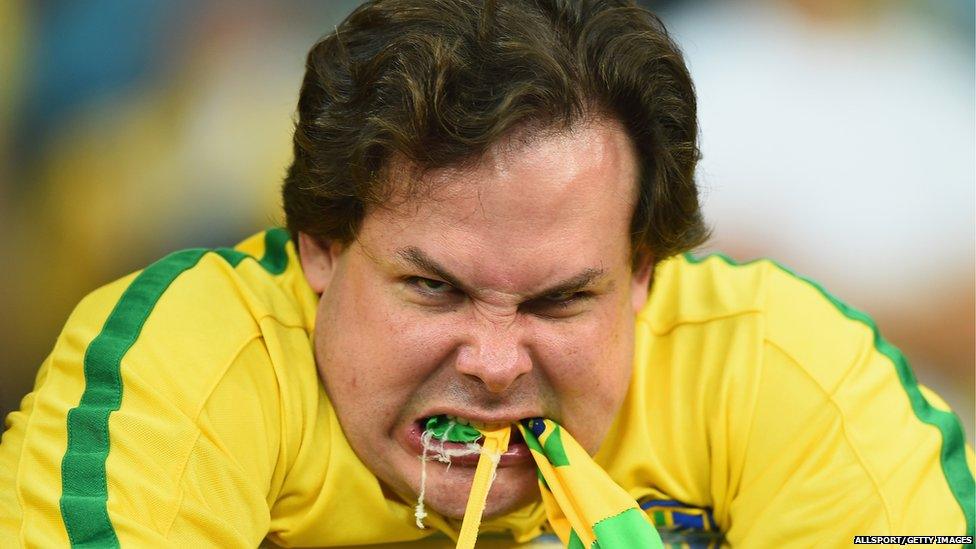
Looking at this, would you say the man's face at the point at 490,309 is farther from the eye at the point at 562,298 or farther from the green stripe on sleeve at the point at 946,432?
the green stripe on sleeve at the point at 946,432

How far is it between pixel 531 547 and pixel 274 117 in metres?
1.21

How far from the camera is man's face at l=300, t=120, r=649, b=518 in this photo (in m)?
1.27

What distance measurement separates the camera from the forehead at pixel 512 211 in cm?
126

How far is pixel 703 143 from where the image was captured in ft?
8.32

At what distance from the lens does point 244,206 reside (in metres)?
2.36

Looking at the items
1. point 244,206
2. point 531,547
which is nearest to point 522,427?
point 531,547

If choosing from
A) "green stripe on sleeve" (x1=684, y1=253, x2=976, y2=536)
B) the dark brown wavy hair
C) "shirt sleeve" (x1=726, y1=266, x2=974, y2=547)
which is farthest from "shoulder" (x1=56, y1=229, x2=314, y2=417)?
"green stripe on sleeve" (x1=684, y1=253, x2=976, y2=536)

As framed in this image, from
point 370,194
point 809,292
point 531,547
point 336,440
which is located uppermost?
point 370,194

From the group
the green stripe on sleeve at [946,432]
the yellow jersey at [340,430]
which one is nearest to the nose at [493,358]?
the yellow jersey at [340,430]

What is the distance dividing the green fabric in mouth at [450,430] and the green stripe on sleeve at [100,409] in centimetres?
35

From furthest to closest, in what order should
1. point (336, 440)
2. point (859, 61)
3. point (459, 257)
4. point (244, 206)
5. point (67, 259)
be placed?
point (859, 61) → point (244, 206) → point (67, 259) → point (336, 440) → point (459, 257)

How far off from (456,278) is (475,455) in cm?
22

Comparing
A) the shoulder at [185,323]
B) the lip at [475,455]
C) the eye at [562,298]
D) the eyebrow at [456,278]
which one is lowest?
the lip at [475,455]

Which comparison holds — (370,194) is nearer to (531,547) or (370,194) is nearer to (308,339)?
(308,339)
